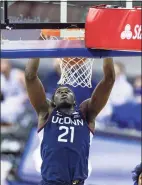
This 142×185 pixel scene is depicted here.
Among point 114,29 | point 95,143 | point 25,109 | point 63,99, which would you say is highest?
point 114,29

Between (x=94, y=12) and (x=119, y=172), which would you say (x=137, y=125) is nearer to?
(x=119, y=172)

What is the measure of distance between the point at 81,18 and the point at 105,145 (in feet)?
11.0

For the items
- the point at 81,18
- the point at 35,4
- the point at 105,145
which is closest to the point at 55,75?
the point at 105,145

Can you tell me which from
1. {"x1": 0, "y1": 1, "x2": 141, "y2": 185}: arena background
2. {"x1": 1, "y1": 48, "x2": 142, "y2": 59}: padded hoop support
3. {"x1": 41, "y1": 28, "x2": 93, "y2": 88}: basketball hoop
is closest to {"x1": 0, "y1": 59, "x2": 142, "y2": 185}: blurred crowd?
{"x1": 0, "y1": 1, "x2": 141, "y2": 185}: arena background

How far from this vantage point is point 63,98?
3557 millimetres

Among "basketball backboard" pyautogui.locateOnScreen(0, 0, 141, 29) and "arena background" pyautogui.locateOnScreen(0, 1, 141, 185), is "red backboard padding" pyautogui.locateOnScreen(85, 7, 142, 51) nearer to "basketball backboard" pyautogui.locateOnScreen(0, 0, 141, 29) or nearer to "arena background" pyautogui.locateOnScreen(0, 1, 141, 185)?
"basketball backboard" pyautogui.locateOnScreen(0, 0, 141, 29)

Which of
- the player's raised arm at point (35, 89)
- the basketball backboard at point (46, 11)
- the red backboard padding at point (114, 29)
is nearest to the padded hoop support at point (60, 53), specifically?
the red backboard padding at point (114, 29)

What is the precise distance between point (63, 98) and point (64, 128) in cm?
22

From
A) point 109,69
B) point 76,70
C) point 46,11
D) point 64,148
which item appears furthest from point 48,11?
point 64,148

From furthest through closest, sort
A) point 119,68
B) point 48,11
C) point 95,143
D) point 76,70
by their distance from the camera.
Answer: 1. point 95,143
2. point 119,68
3. point 48,11
4. point 76,70

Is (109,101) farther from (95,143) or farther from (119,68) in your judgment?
(95,143)

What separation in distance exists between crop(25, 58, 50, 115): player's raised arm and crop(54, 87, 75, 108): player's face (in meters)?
0.09

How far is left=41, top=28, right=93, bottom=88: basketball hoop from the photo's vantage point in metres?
3.38

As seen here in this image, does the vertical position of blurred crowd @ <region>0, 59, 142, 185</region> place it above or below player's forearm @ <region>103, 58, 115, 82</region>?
below
